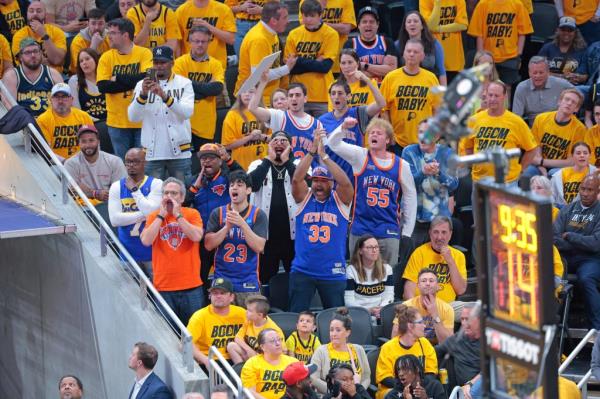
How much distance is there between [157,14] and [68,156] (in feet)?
8.74

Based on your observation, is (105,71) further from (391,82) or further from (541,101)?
(541,101)

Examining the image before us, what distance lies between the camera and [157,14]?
57.7ft

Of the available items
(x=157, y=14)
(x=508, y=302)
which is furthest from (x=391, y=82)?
(x=508, y=302)

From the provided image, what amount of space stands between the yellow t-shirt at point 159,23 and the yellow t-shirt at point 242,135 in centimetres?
211

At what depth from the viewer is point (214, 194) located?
14.5 metres

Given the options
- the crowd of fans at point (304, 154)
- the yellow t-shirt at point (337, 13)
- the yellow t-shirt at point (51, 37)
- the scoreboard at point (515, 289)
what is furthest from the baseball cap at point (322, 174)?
the scoreboard at point (515, 289)

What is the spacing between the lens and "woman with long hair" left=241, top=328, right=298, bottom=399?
1234 cm

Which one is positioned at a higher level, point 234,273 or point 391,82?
point 391,82

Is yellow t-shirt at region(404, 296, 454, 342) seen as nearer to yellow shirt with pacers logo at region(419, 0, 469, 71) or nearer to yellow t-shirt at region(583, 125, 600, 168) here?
yellow t-shirt at region(583, 125, 600, 168)

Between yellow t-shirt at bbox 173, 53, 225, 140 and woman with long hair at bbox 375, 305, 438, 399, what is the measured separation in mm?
4479

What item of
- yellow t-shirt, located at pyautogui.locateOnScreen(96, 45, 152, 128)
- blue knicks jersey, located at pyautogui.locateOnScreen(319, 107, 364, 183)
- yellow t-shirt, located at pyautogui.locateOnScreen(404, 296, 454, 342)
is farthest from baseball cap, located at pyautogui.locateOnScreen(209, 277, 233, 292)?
yellow t-shirt, located at pyautogui.locateOnScreen(96, 45, 152, 128)

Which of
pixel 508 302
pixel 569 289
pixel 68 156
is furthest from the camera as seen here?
pixel 68 156

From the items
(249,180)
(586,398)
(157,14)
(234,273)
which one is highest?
(157,14)

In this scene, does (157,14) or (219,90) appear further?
(157,14)
